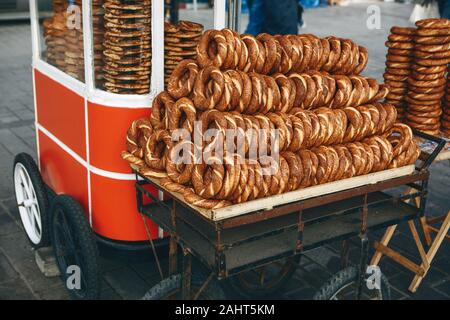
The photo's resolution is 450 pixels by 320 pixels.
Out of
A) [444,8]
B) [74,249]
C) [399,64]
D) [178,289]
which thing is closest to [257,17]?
[444,8]

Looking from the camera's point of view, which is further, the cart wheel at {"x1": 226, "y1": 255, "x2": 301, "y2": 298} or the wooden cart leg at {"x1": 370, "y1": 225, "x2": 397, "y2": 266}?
the wooden cart leg at {"x1": 370, "y1": 225, "x2": 397, "y2": 266}

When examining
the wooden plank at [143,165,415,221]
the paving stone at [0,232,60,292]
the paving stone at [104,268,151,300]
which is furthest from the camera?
the paving stone at [0,232,60,292]

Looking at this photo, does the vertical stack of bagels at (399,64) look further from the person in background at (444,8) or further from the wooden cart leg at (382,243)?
the person in background at (444,8)

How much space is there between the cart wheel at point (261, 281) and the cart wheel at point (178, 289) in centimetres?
82

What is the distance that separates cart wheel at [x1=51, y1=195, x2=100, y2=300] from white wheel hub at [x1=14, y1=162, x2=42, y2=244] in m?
0.45

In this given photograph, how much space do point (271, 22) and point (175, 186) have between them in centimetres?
510

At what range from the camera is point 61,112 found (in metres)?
4.46

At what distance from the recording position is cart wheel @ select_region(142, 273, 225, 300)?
134 inches

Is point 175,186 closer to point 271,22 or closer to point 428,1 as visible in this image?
point 271,22

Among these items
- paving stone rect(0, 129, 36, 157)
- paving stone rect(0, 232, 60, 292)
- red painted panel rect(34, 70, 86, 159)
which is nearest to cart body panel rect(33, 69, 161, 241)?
red painted panel rect(34, 70, 86, 159)

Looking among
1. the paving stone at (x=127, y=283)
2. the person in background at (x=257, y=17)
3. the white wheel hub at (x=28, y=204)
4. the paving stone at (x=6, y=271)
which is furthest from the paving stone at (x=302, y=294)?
the person in background at (x=257, y=17)

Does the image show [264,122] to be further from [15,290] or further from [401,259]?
[15,290]

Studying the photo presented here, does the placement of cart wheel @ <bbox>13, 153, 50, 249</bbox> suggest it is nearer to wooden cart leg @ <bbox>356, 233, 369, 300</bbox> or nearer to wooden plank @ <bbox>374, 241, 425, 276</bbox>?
wooden cart leg @ <bbox>356, 233, 369, 300</bbox>

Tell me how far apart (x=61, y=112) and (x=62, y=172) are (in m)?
0.50
